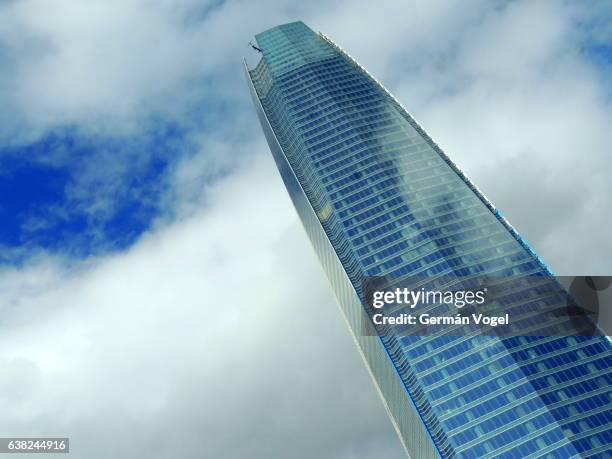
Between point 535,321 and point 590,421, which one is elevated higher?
point 535,321

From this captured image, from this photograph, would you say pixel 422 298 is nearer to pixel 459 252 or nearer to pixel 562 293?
pixel 459 252

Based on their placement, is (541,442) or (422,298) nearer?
(541,442)

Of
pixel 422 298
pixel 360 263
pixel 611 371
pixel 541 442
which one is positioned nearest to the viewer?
pixel 541 442

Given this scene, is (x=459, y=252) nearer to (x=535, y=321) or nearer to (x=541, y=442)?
(x=535, y=321)

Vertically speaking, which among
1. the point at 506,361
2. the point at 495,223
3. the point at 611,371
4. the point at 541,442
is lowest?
the point at 541,442

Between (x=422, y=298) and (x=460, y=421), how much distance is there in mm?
39384

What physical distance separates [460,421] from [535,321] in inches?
1466

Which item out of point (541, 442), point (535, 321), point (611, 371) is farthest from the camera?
point (535, 321)

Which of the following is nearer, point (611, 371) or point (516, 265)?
point (611, 371)

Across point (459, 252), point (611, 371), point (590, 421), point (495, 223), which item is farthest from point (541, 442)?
point (495, 223)

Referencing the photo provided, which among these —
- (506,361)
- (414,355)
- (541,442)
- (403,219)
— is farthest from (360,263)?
(541,442)

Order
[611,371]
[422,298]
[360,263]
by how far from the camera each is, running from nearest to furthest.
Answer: [611,371] < [422,298] < [360,263]

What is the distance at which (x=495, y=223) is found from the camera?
623 ft

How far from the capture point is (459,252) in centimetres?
17850
